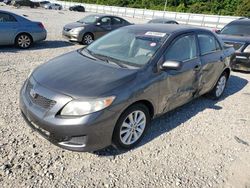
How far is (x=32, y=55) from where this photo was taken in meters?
8.75

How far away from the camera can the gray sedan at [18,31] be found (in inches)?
362

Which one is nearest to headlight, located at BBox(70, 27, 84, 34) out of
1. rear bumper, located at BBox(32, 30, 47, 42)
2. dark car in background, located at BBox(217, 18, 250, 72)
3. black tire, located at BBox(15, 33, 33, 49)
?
rear bumper, located at BBox(32, 30, 47, 42)

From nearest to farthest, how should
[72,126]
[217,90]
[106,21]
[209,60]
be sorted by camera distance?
[72,126] → [209,60] → [217,90] → [106,21]

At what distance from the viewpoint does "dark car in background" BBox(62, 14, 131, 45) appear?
1140cm

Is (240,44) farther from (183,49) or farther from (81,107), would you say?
(81,107)

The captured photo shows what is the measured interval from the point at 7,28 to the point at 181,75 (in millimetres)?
7286

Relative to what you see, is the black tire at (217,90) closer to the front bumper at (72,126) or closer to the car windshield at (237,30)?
the front bumper at (72,126)

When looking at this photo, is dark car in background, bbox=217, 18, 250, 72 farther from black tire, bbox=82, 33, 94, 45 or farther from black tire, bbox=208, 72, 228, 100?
black tire, bbox=82, 33, 94, 45

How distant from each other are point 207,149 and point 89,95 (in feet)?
6.60

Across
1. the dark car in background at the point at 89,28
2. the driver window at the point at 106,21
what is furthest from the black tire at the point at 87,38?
the driver window at the point at 106,21

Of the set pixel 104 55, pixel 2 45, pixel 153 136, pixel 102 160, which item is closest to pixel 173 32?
pixel 104 55

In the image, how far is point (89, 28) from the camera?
38.4ft

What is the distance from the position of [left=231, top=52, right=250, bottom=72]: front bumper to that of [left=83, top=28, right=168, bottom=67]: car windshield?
4748mm

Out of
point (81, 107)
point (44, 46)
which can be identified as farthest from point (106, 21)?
point (81, 107)
